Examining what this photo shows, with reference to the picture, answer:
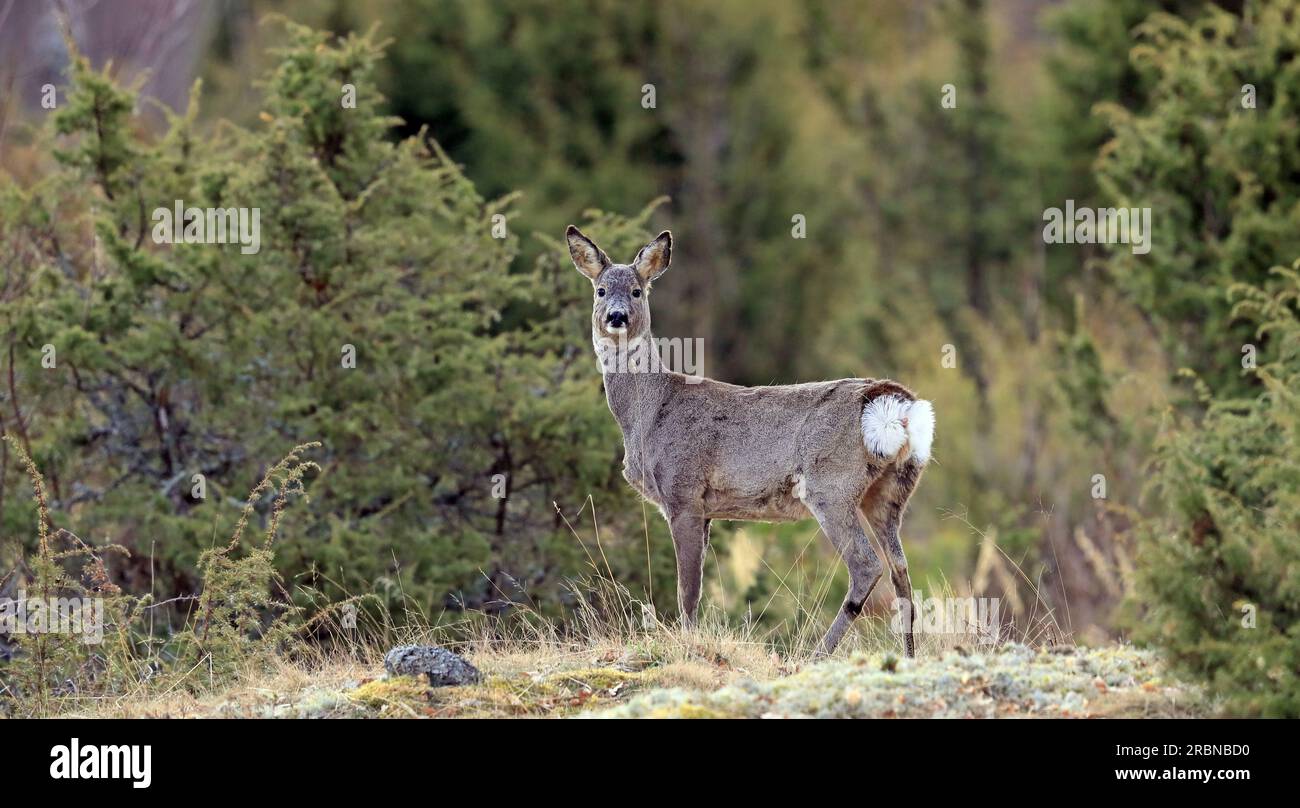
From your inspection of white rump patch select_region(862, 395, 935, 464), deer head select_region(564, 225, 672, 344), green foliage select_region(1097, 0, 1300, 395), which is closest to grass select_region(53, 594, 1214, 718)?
white rump patch select_region(862, 395, 935, 464)

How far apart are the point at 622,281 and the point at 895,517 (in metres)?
2.01

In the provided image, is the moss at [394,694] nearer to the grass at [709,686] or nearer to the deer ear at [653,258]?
the grass at [709,686]

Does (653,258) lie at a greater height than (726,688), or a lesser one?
greater

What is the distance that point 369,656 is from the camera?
9.61 metres

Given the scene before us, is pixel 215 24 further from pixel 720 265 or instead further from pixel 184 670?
pixel 184 670

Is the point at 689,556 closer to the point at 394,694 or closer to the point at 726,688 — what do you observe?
the point at 726,688

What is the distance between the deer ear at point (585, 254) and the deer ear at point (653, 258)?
0.19m

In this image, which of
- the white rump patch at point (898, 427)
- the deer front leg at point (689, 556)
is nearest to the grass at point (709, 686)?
the deer front leg at point (689, 556)

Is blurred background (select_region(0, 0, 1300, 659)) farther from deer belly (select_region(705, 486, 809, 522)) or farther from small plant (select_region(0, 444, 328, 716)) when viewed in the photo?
small plant (select_region(0, 444, 328, 716))

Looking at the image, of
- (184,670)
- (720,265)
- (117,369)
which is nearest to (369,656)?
(184,670)

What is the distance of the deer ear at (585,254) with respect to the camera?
10094 mm

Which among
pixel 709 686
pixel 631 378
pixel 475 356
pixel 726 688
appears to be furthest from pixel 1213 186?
pixel 726 688

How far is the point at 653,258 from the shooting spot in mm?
10156

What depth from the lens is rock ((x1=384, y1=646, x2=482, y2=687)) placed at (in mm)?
8289
